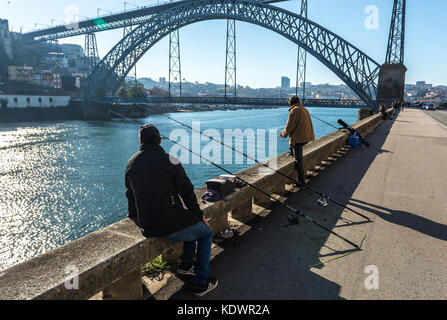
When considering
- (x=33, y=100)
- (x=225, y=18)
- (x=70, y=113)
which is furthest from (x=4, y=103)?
(x=225, y=18)

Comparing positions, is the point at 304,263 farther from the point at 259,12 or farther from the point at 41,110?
the point at 41,110

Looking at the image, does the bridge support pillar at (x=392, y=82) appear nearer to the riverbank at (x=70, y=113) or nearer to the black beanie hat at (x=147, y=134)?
the riverbank at (x=70, y=113)

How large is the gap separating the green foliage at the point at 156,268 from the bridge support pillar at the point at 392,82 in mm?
38085

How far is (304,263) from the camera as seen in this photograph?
3451 millimetres

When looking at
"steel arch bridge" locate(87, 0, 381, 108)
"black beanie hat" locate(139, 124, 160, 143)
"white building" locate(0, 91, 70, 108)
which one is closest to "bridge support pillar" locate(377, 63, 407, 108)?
"steel arch bridge" locate(87, 0, 381, 108)

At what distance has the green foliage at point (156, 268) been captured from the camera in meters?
3.33

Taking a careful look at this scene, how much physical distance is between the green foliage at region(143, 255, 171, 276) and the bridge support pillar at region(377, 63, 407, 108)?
38.1m

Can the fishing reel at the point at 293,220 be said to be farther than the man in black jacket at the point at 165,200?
Yes

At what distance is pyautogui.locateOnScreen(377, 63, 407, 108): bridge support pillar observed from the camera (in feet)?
113

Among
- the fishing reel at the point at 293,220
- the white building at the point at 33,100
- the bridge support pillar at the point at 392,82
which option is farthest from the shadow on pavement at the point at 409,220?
the white building at the point at 33,100

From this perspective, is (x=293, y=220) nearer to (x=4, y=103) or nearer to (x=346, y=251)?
(x=346, y=251)

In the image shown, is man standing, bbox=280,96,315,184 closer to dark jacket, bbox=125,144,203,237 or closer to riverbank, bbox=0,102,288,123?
dark jacket, bbox=125,144,203,237

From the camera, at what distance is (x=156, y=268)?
11.1 feet
